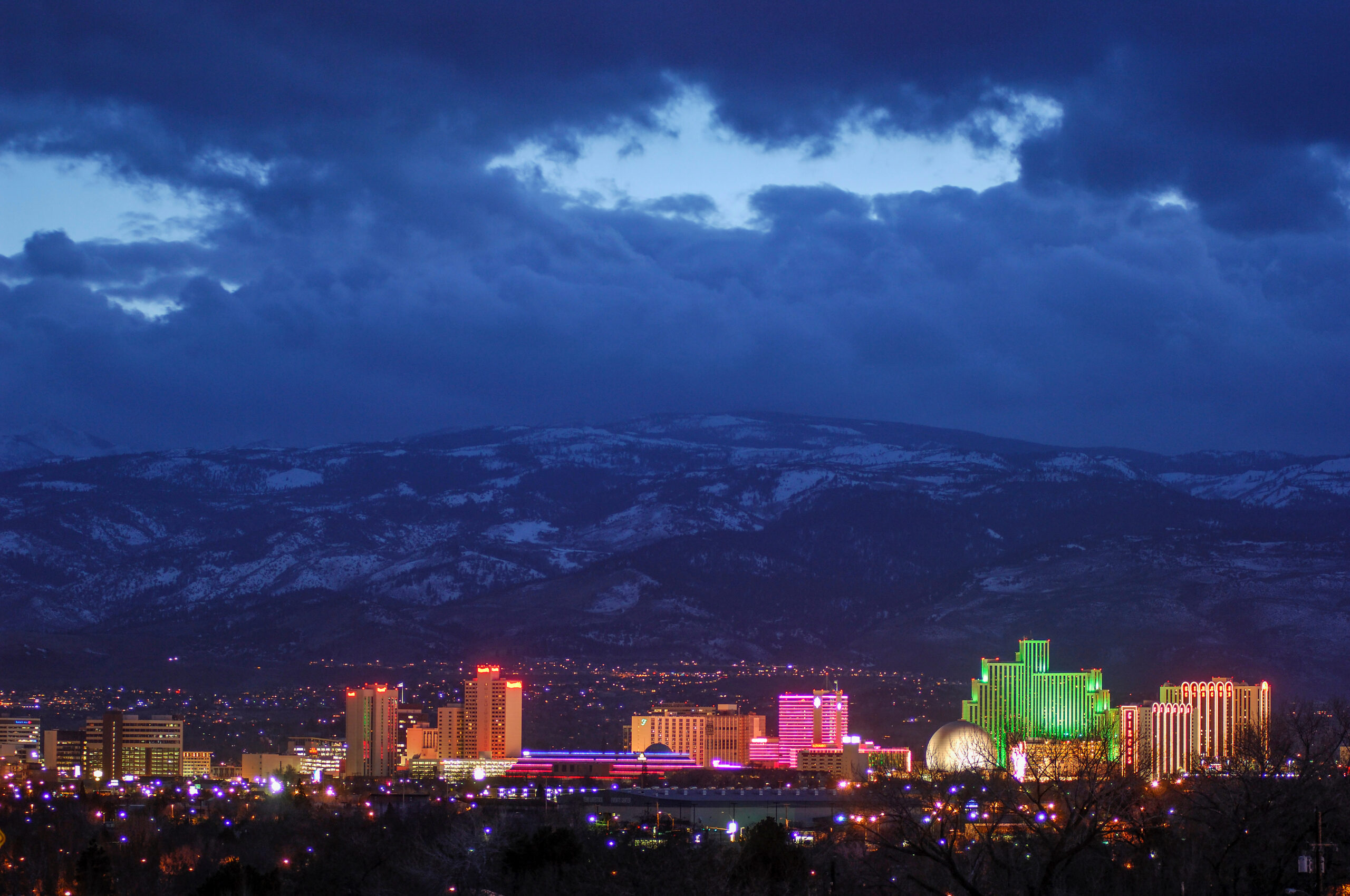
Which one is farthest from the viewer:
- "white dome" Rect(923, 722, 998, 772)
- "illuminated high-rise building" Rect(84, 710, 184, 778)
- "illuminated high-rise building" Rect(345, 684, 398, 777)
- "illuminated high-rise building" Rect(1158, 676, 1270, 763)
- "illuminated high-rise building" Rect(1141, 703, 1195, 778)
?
"illuminated high-rise building" Rect(345, 684, 398, 777)

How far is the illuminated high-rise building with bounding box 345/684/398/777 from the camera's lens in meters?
192

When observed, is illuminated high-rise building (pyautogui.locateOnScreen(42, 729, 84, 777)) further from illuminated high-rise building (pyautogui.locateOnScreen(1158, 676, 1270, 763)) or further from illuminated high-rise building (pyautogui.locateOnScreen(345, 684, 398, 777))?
illuminated high-rise building (pyautogui.locateOnScreen(1158, 676, 1270, 763))

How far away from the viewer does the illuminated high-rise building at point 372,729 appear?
19200 cm

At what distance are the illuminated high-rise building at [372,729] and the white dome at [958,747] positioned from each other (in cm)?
6023

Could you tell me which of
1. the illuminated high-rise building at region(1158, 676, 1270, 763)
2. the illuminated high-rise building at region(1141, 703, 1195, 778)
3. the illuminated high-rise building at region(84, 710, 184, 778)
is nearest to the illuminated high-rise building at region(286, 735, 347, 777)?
the illuminated high-rise building at region(84, 710, 184, 778)

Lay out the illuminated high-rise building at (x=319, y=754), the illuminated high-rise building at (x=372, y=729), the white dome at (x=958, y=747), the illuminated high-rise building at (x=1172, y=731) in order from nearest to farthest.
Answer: the white dome at (x=958, y=747) < the illuminated high-rise building at (x=1172, y=731) < the illuminated high-rise building at (x=319, y=754) < the illuminated high-rise building at (x=372, y=729)

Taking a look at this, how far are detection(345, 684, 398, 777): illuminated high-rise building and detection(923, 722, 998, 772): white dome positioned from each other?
6023 cm

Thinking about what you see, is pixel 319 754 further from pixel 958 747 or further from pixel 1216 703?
pixel 1216 703

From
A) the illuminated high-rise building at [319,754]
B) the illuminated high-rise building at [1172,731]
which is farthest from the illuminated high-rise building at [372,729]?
the illuminated high-rise building at [1172,731]

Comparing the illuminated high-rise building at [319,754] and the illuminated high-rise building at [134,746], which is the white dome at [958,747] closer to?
the illuminated high-rise building at [319,754]

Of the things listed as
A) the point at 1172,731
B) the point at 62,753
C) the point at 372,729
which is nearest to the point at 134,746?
the point at 62,753

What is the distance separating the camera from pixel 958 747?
148 m

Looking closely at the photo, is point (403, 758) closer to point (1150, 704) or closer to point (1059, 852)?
point (1150, 704)

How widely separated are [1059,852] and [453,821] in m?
52.8
